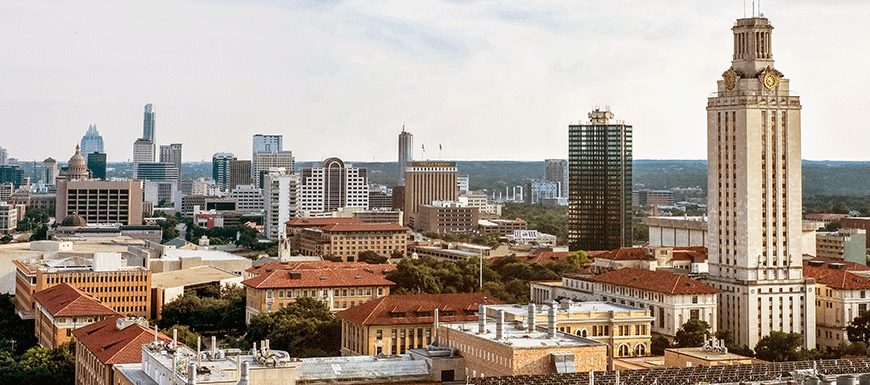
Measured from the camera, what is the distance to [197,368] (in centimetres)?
7594

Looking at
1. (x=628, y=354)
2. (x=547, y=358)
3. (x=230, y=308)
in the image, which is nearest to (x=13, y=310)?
(x=230, y=308)

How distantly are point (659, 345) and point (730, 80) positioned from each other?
37711mm

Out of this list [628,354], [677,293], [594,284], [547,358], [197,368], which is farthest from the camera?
[594,284]

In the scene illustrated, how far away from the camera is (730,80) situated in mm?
140250

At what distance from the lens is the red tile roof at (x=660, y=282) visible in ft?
424

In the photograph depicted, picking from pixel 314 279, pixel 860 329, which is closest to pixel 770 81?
pixel 860 329

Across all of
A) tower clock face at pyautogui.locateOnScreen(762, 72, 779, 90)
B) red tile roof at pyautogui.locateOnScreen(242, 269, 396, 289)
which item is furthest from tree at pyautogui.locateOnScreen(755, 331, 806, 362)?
red tile roof at pyautogui.locateOnScreen(242, 269, 396, 289)

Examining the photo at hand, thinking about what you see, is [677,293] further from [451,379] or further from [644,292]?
[451,379]

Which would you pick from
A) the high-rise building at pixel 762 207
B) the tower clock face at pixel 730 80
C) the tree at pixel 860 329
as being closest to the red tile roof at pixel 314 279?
the high-rise building at pixel 762 207

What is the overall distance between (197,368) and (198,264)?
376 feet

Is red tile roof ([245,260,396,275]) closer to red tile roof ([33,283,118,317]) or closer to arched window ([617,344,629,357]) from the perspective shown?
red tile roof ([33,283,118,317])

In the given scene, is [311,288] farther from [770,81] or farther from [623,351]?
[770,81]

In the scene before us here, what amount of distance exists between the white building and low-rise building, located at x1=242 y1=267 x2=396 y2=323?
1093 inches

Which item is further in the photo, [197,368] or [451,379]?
[451,379]
